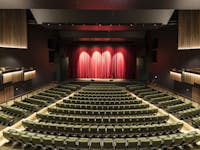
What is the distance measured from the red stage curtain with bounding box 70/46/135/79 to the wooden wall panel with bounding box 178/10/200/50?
14.1m

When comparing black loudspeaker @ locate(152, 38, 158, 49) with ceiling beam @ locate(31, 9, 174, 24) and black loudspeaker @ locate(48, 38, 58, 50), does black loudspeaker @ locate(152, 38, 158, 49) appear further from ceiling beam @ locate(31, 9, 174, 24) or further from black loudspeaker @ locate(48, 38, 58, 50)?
black loudspeaker @ locate(48, 38, 58, 50)

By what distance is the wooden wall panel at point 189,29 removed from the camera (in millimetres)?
22969

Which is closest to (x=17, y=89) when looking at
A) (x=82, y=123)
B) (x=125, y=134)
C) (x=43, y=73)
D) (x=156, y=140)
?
(x=43, y=73)

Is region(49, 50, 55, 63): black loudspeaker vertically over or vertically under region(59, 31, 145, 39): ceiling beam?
under

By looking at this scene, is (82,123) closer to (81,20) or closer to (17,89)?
(81,20)

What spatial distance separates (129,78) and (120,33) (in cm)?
912

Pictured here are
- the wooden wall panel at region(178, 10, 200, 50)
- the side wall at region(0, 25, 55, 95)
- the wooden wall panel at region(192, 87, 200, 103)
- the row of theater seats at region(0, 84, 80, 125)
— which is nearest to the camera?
the row of theater seats at region(0, 84, 80, 125)

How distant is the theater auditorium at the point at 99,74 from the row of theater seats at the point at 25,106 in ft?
0.26

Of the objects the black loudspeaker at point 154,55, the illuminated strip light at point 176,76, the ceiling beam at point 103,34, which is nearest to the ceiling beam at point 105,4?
the illuminated strip light at point 176,76

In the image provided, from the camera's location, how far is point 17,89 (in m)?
24.9

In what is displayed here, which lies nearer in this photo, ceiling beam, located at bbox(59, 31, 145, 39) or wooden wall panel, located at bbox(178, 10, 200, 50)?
wooden wall panel, located at bbox(178, 10, 200, 50)

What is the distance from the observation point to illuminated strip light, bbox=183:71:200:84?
69.5ft

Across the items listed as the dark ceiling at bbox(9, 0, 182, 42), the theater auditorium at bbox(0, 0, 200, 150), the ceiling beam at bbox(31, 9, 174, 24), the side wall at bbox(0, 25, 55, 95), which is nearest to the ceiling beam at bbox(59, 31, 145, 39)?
the dark ceiling at bbox(9, 0, 182, 42)

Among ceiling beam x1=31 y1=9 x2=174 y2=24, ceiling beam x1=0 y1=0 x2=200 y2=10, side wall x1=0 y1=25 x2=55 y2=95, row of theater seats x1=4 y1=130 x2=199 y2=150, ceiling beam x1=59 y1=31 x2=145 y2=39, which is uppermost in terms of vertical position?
ceiling beam x1=31 y1=9 x2=174 y2=24
